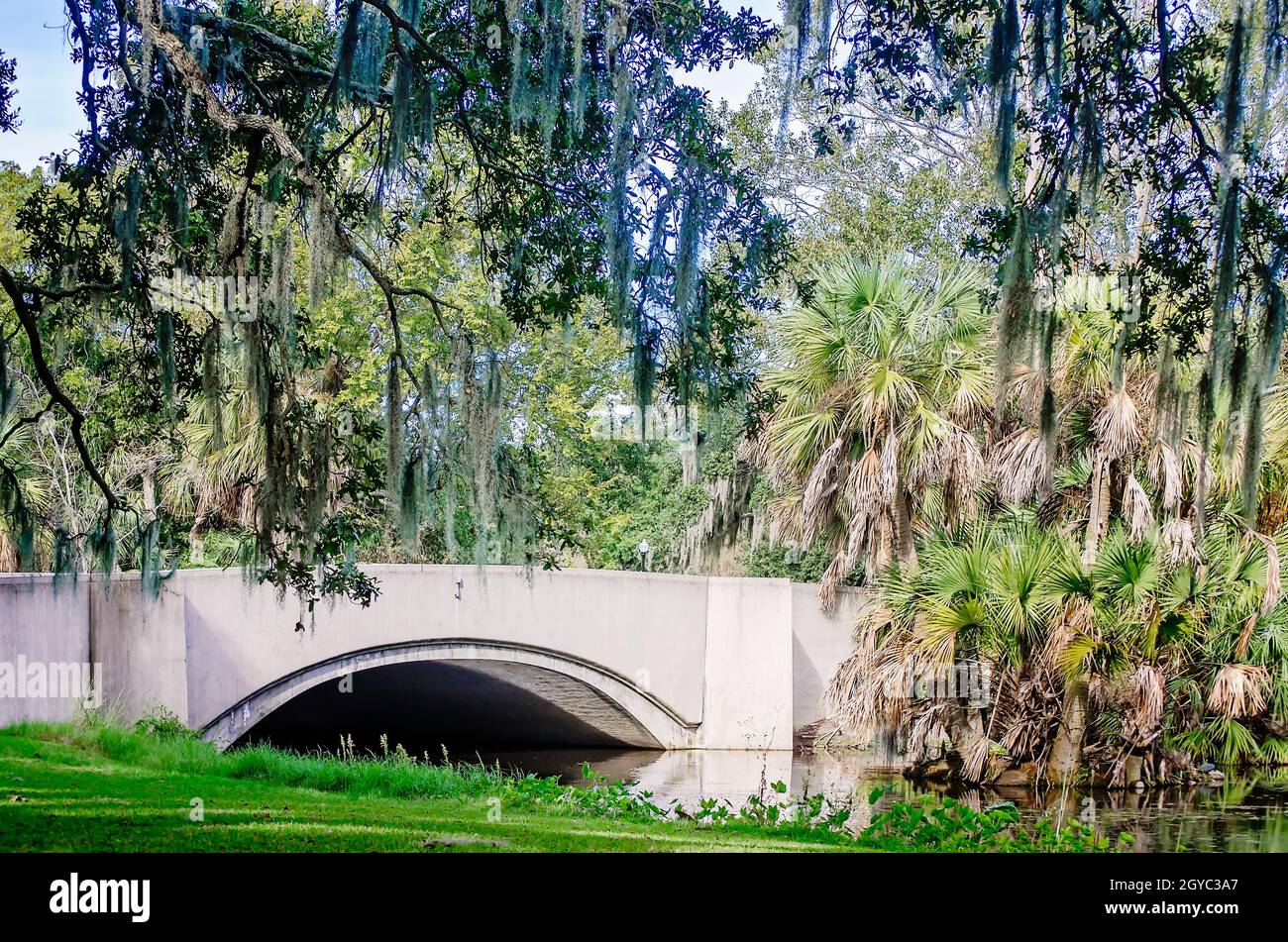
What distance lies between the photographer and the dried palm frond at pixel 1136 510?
13672mm

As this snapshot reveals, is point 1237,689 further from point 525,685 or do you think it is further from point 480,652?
point 525,685

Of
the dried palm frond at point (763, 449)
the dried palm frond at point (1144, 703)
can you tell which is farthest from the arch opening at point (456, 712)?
the dried palm frond at point (1144, 703)

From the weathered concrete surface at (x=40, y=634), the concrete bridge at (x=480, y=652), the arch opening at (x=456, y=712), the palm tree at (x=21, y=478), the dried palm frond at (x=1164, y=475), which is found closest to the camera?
the weathered concrete surface at (x=40, y=634)

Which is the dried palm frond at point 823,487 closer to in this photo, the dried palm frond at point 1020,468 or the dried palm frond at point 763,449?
the dried palm frond at point 763,449

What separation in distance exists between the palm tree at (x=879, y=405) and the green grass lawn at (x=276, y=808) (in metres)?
6.10

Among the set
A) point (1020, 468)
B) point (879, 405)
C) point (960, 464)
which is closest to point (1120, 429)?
point (1020, 468)

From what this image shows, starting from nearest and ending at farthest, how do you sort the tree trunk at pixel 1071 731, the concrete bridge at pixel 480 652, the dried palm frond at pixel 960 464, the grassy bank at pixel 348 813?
the grassy bank at pixel 348 813 → the tree trunk at pixel 1071 731 → the concrete bridge at pixel 480 652 → the dried palm frond at pixel 960 464

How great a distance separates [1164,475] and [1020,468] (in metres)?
1.50

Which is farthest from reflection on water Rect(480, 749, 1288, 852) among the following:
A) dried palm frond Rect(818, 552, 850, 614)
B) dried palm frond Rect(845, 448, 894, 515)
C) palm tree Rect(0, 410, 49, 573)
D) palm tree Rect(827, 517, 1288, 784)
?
palm tree Rect(0, 410, 49, 573)

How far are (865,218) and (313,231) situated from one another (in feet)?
53.5

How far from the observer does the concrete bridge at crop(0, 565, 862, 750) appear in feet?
47.8

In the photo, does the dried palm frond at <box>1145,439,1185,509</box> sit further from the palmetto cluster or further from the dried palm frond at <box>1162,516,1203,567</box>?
the dried palm frond at <box>1162,516,1203,567</box>

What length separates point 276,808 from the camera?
27.5 feet
